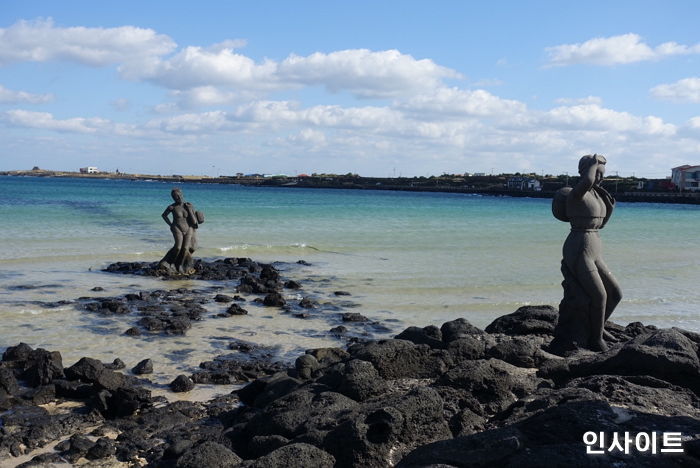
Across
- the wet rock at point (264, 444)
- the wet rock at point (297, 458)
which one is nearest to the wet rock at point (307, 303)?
the wet rock at point (264, 444)

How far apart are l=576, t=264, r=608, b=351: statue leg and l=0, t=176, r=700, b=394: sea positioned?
4403 millimetres

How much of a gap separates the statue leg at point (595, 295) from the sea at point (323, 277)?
14.4ft

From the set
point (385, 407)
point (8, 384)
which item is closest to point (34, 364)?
point (8, 384)

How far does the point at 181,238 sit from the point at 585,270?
42.9ft

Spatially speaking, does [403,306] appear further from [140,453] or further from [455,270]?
[140,453]

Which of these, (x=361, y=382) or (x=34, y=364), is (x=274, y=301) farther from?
(x=361, y=382)

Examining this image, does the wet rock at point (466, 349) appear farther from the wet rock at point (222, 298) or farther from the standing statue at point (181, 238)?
the standing statue at point (181, 238)

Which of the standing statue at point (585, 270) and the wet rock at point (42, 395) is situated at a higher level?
the standing statue at point (585, 270)

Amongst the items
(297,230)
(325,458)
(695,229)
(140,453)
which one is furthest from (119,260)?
(695,229)

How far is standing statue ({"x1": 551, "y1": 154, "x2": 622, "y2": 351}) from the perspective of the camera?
8.27m

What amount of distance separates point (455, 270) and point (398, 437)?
15.2 meters

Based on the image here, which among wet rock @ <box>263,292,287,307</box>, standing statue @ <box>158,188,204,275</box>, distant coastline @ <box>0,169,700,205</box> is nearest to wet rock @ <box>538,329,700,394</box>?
wet rock @ <box>263,292,287,307</box>

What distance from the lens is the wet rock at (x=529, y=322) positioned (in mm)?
9891

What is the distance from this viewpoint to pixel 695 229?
41.0 m
